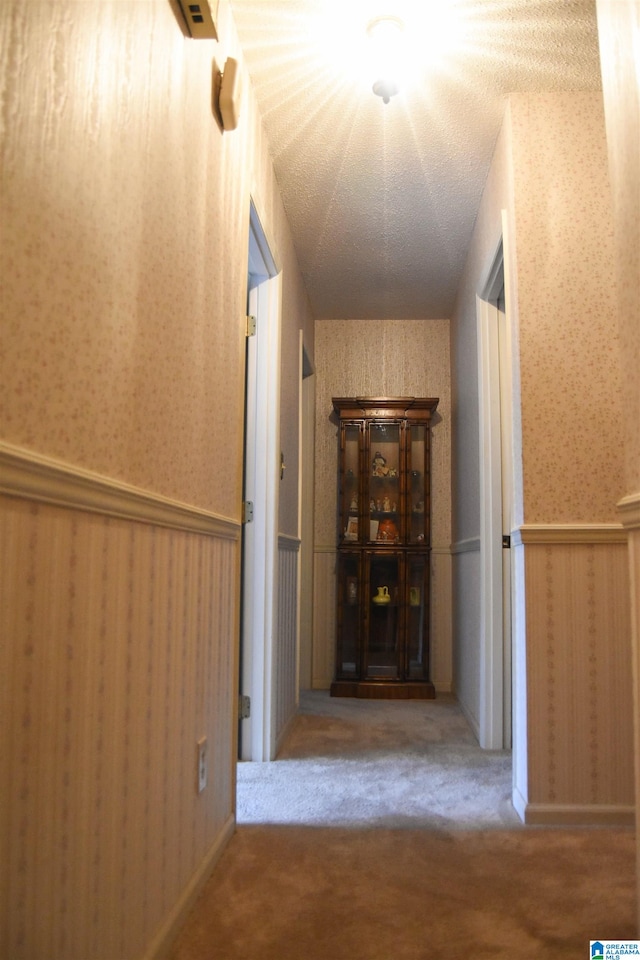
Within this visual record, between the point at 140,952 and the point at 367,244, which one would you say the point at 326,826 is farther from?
the point at 367,244

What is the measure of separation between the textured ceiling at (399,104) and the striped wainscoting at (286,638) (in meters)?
1.53

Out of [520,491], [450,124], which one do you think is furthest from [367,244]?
[520,491]

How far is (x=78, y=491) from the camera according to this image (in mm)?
1076

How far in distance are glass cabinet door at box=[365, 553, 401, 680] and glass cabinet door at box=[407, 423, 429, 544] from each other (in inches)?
8.4

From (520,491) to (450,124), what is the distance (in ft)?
4.58

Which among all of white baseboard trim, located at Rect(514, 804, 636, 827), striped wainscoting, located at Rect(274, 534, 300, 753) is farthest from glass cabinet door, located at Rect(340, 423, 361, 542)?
white baseboard trim, located at Rect(514, 804, 636, 827)

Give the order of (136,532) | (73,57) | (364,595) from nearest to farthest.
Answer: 1. (73,57)
2. (136,532)
3. (364,595)

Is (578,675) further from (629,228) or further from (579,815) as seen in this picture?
(629,228)

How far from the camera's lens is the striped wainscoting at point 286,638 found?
324 cm

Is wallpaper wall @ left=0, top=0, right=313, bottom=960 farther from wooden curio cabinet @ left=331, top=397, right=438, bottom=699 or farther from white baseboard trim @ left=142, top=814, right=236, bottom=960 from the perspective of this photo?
wooden curio cabinet @ left=331, top=397, right=438, bottom=699

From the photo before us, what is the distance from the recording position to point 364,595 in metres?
4.65

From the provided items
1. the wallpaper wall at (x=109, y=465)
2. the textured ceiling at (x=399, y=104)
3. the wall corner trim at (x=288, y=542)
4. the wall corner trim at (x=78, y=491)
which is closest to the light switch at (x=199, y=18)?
the wallpaper wall at (x=109, y=465)

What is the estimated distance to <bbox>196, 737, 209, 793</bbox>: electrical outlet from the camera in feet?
5.93

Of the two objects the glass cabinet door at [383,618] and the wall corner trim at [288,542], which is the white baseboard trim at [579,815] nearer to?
the wall corner trim at [288,542]
